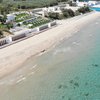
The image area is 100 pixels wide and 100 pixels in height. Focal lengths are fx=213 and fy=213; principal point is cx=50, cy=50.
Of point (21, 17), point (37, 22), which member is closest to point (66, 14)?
point (37, 22)

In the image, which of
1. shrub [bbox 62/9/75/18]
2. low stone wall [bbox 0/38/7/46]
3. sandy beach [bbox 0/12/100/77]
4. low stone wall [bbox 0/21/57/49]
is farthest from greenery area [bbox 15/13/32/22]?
low stone wall [bbox 0/38/7/46]

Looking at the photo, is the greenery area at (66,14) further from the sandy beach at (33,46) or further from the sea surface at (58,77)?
the sea surface at (58,77)

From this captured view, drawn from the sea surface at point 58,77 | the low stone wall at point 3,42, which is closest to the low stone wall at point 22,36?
the low stone wall at point 3,42

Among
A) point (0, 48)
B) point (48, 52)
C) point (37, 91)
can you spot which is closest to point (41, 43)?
point (48, 52)

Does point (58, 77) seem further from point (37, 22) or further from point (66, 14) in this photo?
point (66, 14)

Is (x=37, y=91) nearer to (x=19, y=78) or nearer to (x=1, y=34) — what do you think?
(x=19, y=78)
